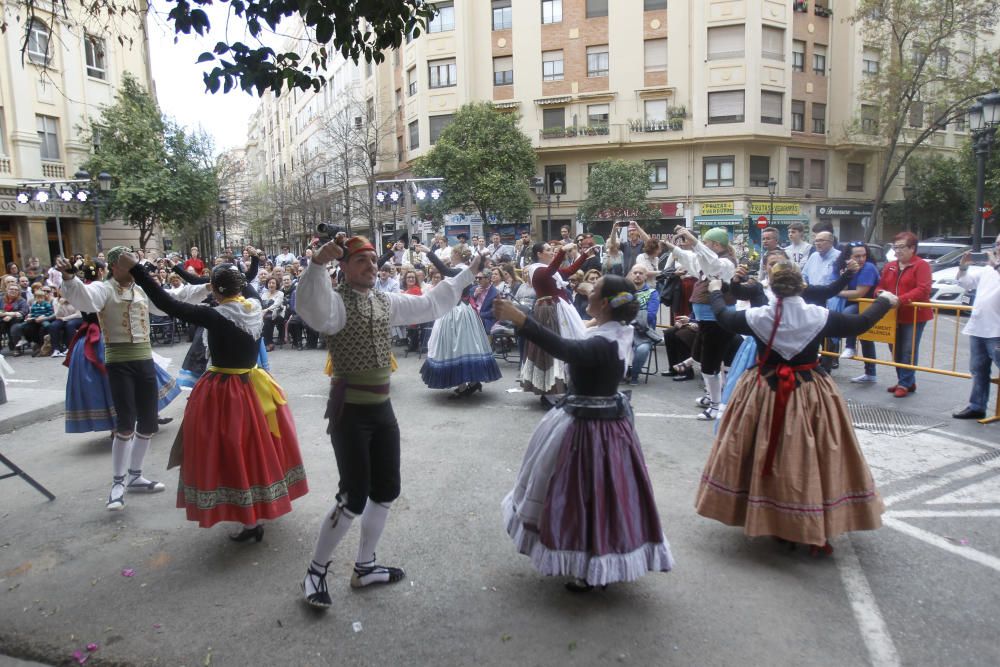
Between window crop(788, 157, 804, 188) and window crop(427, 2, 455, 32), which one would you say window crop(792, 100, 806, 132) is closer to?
window crop(788, 157, 804, 188)

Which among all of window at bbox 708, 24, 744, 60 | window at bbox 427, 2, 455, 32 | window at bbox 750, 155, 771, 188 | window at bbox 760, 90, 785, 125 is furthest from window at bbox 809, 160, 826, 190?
window at bbox 427, 2, 455, 32

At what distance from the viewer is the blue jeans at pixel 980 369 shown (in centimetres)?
691

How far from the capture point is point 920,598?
3.64 metres

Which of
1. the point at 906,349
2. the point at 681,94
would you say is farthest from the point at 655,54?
the point at 906,349

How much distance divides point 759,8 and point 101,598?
3670 cm

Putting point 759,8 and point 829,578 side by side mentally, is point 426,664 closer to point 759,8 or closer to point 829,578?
point 829,578

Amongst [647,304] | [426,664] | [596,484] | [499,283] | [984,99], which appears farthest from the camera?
[984,99]

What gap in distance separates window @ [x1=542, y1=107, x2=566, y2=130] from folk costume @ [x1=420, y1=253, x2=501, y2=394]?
29.2 meters

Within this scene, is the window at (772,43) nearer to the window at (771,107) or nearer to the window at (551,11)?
the window at (771,107)

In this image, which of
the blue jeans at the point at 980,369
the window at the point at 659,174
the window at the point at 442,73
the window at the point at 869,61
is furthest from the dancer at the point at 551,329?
the window at the point at 869,61

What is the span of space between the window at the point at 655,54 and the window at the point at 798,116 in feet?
23.7

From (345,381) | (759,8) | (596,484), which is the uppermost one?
(759,8)

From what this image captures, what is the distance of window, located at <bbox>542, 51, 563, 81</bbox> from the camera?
3559 cm

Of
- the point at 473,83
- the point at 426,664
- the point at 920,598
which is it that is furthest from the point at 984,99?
the point at 473,83
